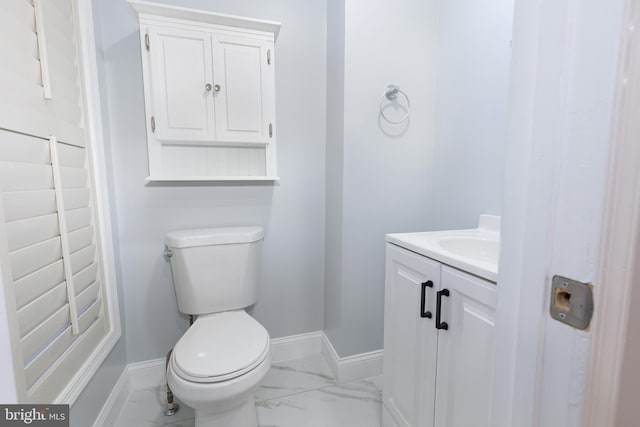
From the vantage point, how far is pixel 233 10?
5.12ft

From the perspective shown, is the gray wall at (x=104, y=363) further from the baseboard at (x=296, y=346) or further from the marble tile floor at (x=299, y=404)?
the baseboard at (x=296, y=346)

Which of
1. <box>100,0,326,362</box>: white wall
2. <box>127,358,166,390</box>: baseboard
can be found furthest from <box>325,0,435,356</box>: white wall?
<box>127,358,166,390</box>: baseboard

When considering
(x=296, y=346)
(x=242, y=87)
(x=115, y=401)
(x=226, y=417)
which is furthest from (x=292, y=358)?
(x=242, y=87)

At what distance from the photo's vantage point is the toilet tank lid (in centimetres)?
142

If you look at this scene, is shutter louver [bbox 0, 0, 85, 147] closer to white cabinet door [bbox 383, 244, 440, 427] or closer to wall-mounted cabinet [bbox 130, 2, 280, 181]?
wall-mounted cabinet [bbox 130, 2, 280, 181]

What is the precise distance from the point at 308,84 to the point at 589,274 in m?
1.65

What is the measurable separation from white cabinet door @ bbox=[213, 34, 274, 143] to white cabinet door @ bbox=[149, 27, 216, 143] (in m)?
0.05

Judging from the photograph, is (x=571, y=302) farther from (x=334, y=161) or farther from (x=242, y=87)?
(x=242, y=87)

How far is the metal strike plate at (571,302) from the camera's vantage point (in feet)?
1.12

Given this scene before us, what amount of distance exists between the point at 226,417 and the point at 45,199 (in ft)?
3.36

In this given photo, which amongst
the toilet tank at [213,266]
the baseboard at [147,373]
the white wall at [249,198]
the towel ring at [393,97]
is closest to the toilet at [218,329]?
the toilet tank at [213,266]

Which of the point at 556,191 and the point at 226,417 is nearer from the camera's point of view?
the point at 556,191

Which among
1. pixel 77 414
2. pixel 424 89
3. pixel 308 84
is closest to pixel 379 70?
pixel 424 89

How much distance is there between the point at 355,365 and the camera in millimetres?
1678
